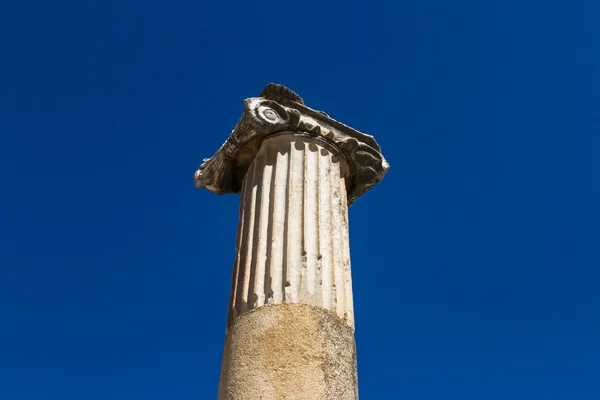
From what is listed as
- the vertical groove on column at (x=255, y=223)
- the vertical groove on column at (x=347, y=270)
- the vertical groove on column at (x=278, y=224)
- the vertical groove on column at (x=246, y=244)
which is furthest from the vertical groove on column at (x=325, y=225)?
the vertical groove on column at (x=246, y=244)

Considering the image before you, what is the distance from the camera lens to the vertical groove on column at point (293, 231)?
706 centimetres

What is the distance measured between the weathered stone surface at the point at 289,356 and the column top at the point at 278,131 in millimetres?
3321

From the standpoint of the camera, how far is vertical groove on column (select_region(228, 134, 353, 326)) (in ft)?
23.2

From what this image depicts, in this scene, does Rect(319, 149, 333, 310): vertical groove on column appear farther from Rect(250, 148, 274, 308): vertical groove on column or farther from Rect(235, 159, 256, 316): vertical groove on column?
Rect(235, 159, 256, 316): vertical groove on column

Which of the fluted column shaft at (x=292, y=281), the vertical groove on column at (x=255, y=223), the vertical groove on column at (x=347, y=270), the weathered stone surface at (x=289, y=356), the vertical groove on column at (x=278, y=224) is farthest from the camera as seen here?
the vertical groove on column at (x=347, y=270)

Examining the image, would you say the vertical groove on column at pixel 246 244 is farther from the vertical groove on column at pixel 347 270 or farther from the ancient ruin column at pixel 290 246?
the vertical groove on column at pixel 347 270

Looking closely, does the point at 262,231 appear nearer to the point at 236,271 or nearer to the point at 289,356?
the point at 236,271

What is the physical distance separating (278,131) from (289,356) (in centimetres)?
397

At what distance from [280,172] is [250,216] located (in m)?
0.80

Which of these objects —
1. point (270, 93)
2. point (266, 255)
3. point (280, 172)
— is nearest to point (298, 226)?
point (266, 255)

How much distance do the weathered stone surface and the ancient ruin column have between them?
0.01 meters

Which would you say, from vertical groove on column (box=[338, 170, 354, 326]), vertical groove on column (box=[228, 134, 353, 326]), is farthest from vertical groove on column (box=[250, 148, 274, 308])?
vertical groove on column (box=[338, 170, 354, 326])

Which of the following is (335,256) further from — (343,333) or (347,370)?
(347,370)

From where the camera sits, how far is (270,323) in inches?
259
